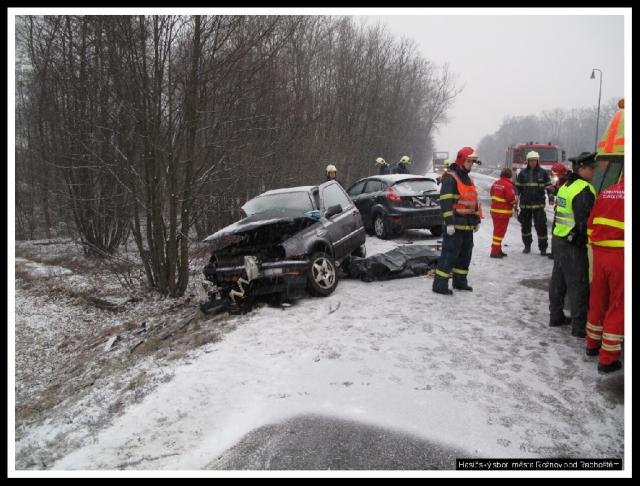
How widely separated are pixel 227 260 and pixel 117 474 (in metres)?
3.79

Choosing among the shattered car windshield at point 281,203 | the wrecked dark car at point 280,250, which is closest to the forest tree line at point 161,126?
the shattered car windshield at point 281,203

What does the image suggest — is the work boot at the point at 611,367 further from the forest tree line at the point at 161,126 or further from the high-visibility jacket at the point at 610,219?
the forest tree line at the point at 161,126

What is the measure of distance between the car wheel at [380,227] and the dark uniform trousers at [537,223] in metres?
2.92

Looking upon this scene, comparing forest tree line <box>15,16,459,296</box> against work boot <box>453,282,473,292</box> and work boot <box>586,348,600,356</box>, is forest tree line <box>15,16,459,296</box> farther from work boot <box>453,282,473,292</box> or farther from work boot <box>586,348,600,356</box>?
work boot <box>586,348,600,356</box>

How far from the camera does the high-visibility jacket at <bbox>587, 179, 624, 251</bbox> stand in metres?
3.87

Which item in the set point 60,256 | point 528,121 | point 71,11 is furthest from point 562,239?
point 528,121

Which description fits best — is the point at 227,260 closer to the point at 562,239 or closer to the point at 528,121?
the point at 562,239

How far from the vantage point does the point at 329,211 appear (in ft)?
22.6

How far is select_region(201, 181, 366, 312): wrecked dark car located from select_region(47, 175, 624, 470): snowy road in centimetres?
58

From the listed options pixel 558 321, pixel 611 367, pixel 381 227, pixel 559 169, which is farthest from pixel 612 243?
pixel 381 227

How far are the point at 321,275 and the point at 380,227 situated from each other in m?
4.57

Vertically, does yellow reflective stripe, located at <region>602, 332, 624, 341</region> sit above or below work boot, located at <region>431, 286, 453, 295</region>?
above

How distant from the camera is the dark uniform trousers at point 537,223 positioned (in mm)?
8570

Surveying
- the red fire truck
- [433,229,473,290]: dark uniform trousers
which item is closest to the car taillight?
[433,229,473,290]: dark uniform trousers
